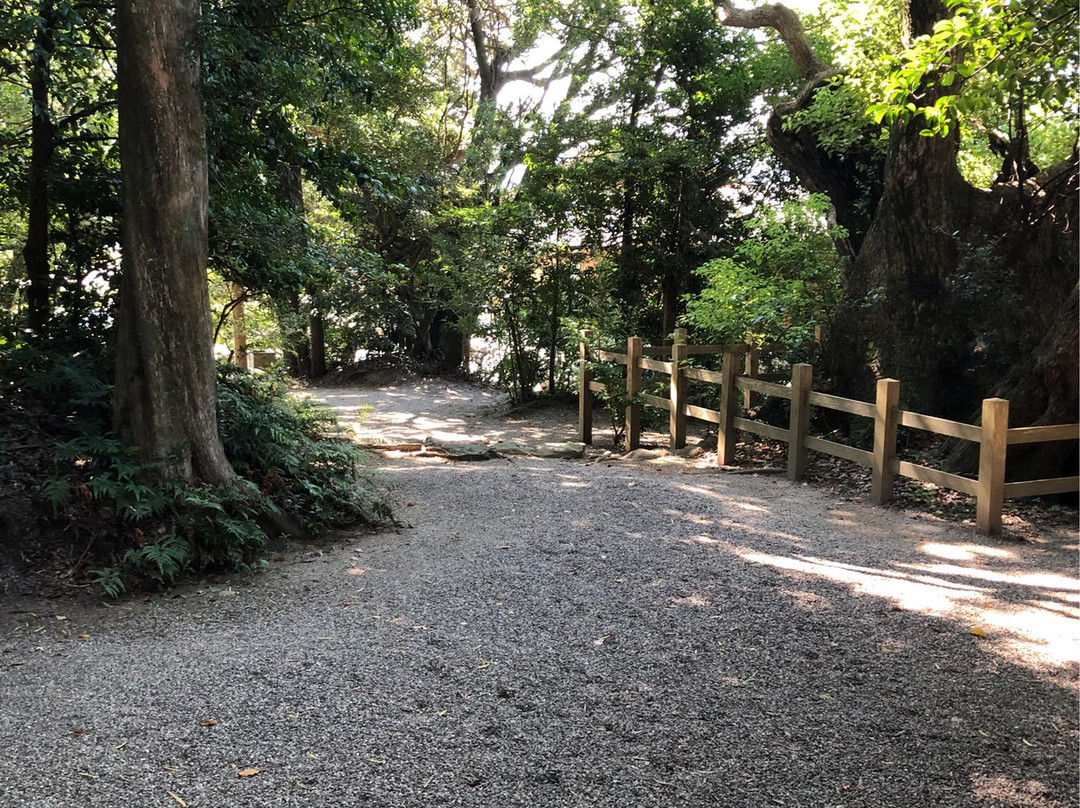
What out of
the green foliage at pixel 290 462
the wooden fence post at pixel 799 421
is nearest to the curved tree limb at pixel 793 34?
the wooden fence post at pixel 799 421

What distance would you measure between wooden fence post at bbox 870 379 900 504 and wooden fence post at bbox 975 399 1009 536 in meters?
0.89

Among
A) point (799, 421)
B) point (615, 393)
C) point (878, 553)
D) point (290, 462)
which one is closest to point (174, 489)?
point (290, 462)

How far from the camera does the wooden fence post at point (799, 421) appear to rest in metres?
7.94

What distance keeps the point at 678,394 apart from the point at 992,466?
4392 mm

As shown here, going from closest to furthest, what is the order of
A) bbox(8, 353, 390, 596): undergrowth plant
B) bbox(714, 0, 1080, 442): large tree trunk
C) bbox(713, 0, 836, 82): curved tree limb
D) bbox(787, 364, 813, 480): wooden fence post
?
bbox(8, 353, 390, 596): undergrowth plant
bbox(787, 364, 813, 480): wooden fence post
bbox(714, 0, 1080, 442): large tree trunk
bbox(713, 0, 836, 82): curved tree limb

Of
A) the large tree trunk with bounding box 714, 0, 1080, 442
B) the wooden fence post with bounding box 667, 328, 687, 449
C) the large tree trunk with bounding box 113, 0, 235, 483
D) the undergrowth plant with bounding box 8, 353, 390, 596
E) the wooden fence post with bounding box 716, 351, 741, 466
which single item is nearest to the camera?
the undergrowth plant with bounding box 8, 353, 390, 596

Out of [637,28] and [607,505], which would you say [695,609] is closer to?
[607,505]

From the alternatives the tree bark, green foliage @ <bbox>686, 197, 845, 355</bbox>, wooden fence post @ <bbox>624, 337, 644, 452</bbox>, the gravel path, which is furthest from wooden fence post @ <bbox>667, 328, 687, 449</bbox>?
the tree bark

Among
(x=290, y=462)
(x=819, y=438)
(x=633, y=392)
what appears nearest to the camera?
(x=290, y=462)

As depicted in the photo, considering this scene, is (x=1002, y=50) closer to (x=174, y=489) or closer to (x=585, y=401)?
(x=174, y=489)

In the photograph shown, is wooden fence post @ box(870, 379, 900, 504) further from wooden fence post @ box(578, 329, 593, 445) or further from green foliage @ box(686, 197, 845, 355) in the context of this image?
wooden fence post @ box(578, 329, 593, 445)

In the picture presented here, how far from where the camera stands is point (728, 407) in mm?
9195

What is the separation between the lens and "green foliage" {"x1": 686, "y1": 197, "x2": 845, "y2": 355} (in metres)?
10.6

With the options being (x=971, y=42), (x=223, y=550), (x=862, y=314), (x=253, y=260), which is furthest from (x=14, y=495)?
(x=862, y=314)
